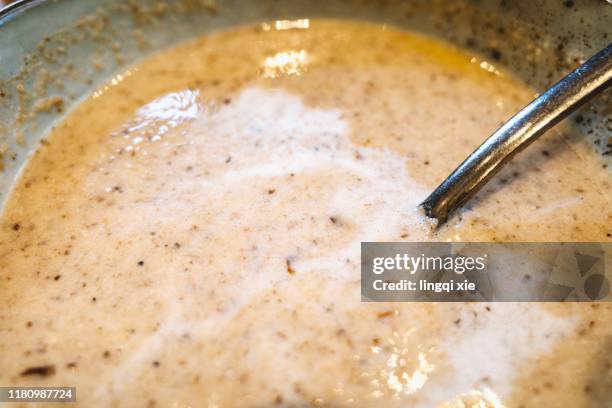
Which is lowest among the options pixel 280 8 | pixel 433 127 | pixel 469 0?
pixel 433 127

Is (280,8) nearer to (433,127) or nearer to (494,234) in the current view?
(433,127)

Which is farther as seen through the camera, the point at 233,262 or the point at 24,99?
the point at 24,99

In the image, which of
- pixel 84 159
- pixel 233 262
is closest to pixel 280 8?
pixel 84 159
